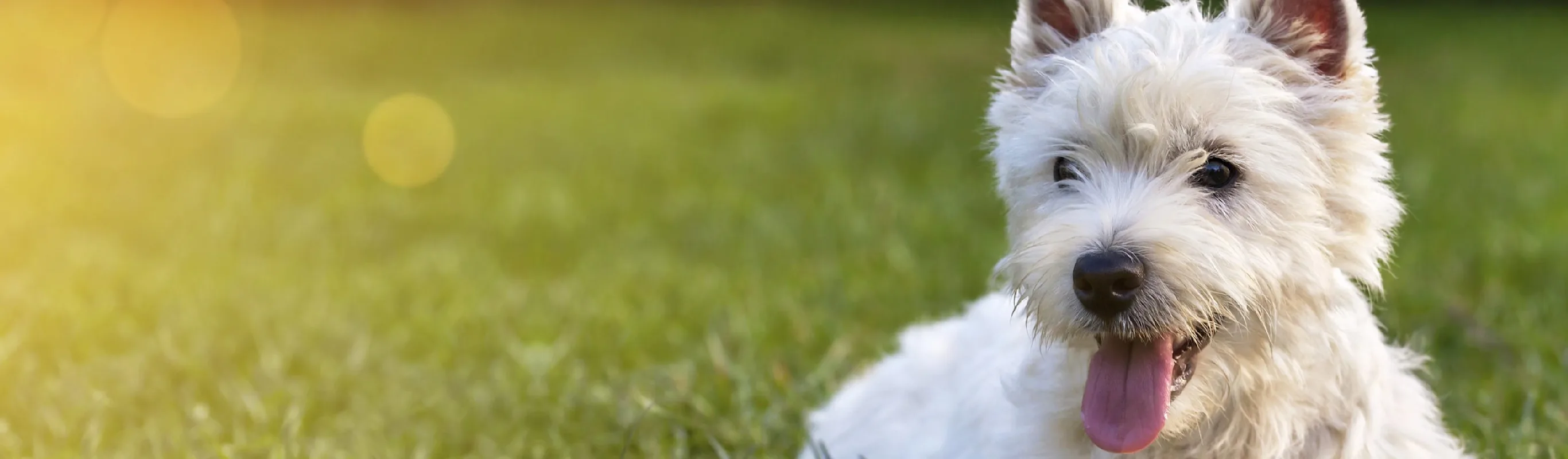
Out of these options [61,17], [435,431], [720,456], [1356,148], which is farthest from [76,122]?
[1356,148]

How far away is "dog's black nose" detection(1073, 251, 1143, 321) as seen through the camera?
3191mm

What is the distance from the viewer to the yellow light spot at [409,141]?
39.2 ft

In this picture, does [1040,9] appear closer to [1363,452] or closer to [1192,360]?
[1192,360]

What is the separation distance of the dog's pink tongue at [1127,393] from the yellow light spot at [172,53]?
13.9 metres

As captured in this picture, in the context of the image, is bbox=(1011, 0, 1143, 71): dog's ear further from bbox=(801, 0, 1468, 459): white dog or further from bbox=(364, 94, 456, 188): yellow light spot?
bbox=(364, 94, 456, 188): yellow light spot

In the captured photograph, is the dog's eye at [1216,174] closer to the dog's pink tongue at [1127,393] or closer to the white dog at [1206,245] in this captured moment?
the white dog at [1206,245]

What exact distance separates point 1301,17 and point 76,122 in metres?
13.8

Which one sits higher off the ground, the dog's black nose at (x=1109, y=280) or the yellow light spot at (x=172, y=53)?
the dog's black nose at (x=1109, y=280)

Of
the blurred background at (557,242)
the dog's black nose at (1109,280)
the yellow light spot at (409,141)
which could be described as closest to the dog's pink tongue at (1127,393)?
the dog's black nose at (1109,280)

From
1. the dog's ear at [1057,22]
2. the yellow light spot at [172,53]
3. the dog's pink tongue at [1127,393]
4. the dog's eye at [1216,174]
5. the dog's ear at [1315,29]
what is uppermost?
the dog's ear at [1315,29]

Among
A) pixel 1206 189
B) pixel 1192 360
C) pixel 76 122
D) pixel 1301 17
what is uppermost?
pixel 1301 17

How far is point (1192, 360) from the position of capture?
3.41 metres

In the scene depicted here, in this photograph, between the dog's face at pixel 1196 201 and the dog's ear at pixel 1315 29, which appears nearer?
the dog's face at pixel 1196 201

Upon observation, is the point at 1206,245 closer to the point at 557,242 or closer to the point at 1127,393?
the point at 1127,393
